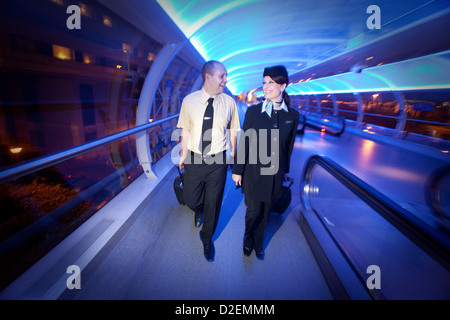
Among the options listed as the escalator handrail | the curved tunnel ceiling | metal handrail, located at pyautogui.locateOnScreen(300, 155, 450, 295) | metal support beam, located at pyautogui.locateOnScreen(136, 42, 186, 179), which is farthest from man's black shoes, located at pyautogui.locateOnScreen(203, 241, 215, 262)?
the curved tunnel ceiling

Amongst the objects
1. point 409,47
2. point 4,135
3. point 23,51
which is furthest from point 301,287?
point 23,51

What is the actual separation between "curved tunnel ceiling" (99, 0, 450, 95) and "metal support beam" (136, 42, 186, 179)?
0.63ft

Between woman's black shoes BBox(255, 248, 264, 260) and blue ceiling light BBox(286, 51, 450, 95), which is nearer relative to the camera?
woman's black shoes BBox(255, 248, 264, 260)

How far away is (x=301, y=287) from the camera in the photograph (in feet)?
5.47

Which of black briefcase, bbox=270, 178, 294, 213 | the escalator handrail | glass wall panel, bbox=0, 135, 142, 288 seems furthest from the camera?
glass wall panel, bbox=0, 135, 142, 288

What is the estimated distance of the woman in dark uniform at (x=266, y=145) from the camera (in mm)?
1635

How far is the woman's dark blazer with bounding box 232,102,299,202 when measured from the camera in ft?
5.45

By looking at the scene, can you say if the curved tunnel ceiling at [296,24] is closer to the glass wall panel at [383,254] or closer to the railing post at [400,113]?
the glass wall panel at [383,254]

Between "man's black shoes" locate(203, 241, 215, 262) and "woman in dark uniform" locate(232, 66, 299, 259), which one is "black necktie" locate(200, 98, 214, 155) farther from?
"man's black shoes" locate(203, 241, 215, 262)

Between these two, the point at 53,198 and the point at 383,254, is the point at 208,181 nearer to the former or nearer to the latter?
the point at 383,254

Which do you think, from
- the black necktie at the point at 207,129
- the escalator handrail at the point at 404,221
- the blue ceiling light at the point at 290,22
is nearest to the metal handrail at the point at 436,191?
the blue ceiling light at the point at 290,22

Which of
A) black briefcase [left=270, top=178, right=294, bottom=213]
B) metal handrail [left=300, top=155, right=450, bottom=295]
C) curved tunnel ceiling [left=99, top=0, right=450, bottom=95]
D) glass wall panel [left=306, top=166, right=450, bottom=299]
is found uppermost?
curved tunnel ceiling [left=99, top=0, right=450, bottom=95]

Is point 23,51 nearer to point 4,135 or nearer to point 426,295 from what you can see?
point 4,135

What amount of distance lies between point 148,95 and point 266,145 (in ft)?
7.84
